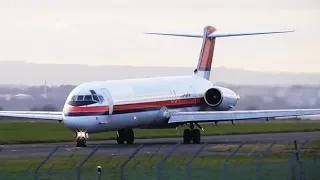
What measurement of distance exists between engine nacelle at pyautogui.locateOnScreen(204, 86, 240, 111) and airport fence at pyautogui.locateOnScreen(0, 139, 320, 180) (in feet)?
32.9

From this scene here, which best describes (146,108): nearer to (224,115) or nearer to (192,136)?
(192,136)

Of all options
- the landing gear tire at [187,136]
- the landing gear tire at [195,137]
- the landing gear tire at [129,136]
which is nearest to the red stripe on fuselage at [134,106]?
the landing gear tire at [129,136]

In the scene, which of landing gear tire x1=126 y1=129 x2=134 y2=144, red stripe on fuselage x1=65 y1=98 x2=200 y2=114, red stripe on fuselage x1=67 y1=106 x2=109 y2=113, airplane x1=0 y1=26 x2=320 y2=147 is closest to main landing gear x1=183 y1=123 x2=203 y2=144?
airplane x1=0 y1=26 x2=320 y2=147

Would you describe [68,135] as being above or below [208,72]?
below

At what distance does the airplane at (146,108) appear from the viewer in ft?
179

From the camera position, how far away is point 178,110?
62781 millimetres

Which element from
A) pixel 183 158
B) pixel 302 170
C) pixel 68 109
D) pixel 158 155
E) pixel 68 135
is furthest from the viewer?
pixel 68 135

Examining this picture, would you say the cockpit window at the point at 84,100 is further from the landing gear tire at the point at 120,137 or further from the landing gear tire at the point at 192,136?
the landing gear tire at the point at 192,136

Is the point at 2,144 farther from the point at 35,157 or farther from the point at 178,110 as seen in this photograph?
the point at 35,157

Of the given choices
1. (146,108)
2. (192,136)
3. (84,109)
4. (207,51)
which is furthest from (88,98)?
(207,51)

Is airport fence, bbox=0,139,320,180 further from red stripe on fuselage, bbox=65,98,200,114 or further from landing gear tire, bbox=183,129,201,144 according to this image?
landing gear tire, bbox=183,129,201,144

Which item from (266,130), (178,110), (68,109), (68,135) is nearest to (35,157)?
(68,109)

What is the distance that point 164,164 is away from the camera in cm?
4000

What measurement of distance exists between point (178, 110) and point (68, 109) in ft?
33.7
